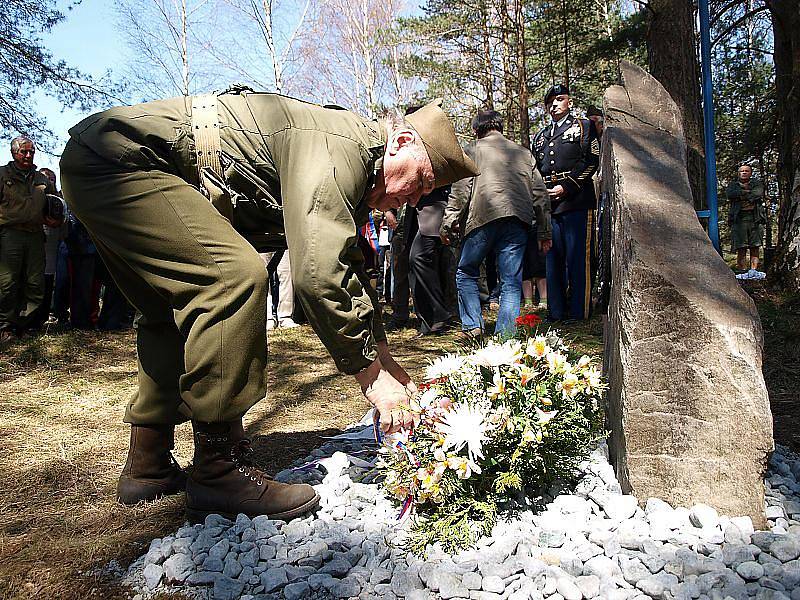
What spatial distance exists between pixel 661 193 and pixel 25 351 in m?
5.88

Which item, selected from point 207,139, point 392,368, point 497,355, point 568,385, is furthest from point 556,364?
point 207,139

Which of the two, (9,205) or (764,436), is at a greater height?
(9,205)

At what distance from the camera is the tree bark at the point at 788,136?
6.43 m

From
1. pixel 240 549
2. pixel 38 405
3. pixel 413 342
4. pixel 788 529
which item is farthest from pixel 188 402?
pixel 413 342

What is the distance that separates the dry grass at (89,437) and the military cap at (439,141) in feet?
5.47

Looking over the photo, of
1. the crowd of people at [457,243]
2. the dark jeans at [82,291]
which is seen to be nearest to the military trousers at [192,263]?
the crowd of people at [457,243]

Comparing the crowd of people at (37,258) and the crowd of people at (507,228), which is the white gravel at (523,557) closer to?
the crowd of people at (507,228)

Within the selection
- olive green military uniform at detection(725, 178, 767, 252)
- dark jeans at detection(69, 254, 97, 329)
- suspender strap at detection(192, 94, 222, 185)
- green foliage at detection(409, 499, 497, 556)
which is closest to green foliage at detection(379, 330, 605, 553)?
green foliage at detection(409, 499, 497, 556)

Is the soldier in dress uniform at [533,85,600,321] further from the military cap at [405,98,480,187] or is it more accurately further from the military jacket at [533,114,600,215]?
the military cap at [405,98,480,187]

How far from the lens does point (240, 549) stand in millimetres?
2266

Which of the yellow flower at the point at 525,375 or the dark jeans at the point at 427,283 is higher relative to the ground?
the dark jeans at the point at 427,283

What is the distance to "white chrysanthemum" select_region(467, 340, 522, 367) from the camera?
250cm

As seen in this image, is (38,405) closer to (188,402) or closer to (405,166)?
(188,402)

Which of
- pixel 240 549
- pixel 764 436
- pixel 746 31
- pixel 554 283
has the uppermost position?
pixel 746 31
